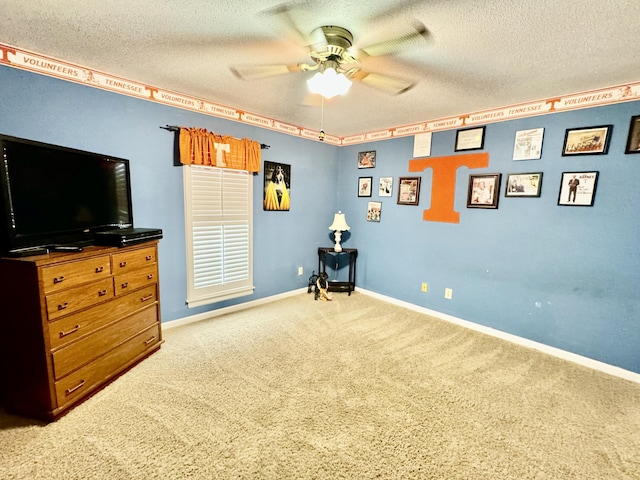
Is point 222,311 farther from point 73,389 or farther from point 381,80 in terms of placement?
point 381,80

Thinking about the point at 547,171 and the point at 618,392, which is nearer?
the point at 618,392

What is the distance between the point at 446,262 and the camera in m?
3.33

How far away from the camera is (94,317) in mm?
1876

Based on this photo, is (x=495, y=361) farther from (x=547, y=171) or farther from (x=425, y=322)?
(x=547, y=171)

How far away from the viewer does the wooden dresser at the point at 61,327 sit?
61.9 inches

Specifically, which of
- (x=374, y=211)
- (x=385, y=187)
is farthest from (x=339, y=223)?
(x=385, y=187)

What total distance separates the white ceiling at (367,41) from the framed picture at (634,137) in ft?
1.04

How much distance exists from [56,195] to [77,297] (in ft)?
2.30

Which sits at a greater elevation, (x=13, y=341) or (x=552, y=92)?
(x=552, y=92)

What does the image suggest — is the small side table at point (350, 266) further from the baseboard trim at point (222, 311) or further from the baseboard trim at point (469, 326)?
the baseboard trim at point (222, 311)

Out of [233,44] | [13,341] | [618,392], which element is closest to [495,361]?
[618,392]

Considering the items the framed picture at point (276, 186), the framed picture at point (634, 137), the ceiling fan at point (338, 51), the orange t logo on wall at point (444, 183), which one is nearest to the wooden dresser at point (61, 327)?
the ceiling fan at point (338, 51)

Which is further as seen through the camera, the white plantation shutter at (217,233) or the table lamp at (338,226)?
the table lamp at (338,226)

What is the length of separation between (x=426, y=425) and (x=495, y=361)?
119 centimetres
